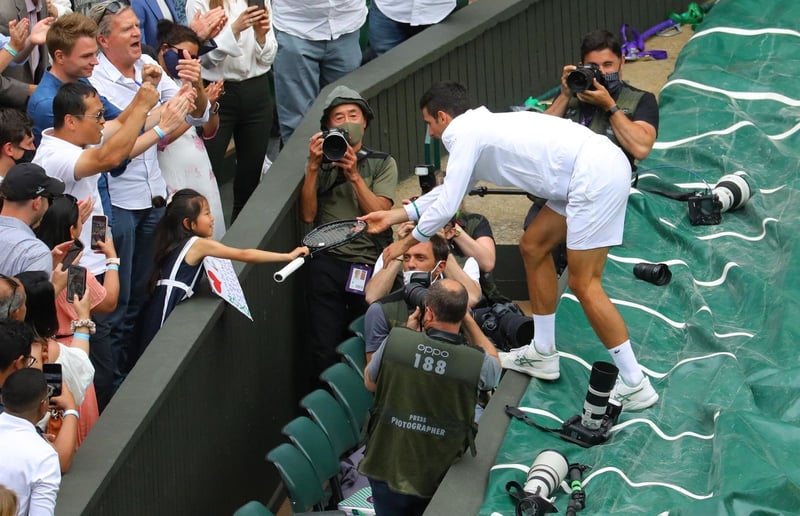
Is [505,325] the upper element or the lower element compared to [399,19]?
lower

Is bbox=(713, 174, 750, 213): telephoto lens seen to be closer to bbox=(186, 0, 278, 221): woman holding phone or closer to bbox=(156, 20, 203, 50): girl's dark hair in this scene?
bbox=(186, 0, 278, 221): woman holding phone

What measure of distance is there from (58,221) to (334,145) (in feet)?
5.82

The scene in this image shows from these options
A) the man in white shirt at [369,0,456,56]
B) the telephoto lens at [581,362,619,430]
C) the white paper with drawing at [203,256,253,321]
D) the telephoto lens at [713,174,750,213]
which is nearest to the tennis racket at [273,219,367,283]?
the white paper with drawing at [203,256,253,321]

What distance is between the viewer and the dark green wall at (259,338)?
5.64 metres

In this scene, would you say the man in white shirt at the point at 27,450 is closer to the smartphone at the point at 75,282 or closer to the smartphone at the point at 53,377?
the smartphone at the point at 53,377

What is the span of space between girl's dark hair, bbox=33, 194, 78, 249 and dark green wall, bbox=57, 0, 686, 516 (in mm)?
664

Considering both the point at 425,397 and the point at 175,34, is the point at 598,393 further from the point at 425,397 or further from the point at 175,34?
the point at 175,34

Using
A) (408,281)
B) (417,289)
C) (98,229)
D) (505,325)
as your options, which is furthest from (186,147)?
(505,325)

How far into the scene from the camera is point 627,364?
20.4 feet

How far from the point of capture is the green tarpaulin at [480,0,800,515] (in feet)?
18.2

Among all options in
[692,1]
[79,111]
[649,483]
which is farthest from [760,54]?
[79,111]

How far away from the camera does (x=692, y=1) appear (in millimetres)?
10883

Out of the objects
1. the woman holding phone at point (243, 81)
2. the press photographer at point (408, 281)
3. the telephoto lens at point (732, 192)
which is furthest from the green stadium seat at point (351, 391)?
the telephoto lens at point (732, 192)

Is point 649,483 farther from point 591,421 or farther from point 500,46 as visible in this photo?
point 500,46
